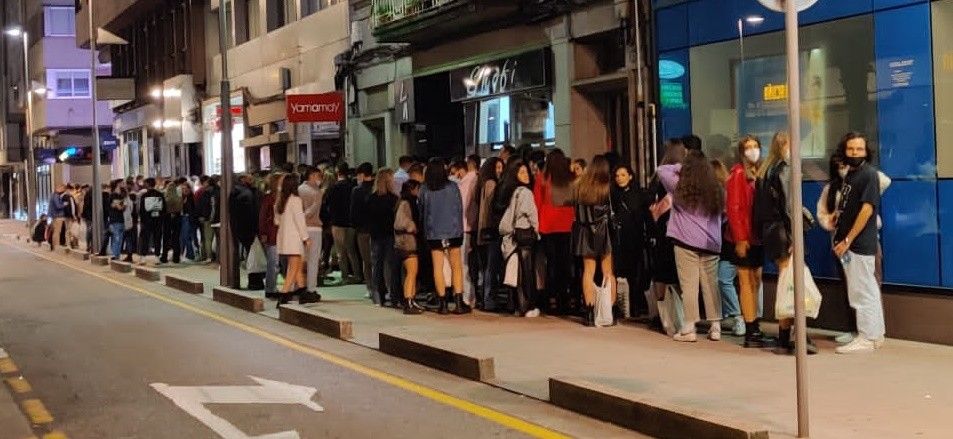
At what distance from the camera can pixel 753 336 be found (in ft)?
34.8

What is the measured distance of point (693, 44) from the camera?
1381cm

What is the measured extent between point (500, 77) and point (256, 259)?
491cm

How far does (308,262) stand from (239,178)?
11.3 ft

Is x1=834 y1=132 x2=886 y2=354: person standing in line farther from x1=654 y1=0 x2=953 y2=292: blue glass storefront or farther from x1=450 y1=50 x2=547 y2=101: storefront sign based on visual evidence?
x1=450 y1=50 x2=547 y2=101: storefront sign

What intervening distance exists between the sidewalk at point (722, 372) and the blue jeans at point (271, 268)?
3535 mm

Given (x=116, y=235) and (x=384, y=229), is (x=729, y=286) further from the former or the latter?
(x=116, y=235)

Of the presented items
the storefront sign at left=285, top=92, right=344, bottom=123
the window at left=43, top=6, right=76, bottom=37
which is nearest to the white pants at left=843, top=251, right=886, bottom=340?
the storefront sign at left=285, top=92, right=344, bottom=123

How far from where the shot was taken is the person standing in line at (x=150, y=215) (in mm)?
24359

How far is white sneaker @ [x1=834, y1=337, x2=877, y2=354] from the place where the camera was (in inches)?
395

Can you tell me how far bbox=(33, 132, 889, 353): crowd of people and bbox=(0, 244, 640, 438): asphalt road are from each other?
2086mm

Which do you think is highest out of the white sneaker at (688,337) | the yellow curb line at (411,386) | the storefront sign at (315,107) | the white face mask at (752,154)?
the storefront sign at (315,107)

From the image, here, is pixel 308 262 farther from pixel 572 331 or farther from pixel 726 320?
pixel 726 320

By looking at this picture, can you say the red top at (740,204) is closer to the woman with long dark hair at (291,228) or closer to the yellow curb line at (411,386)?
the yellow curb line at (411,386)

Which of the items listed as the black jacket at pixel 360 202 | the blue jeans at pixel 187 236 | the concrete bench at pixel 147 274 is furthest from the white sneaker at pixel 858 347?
the blue jeans at pixel 187 236
